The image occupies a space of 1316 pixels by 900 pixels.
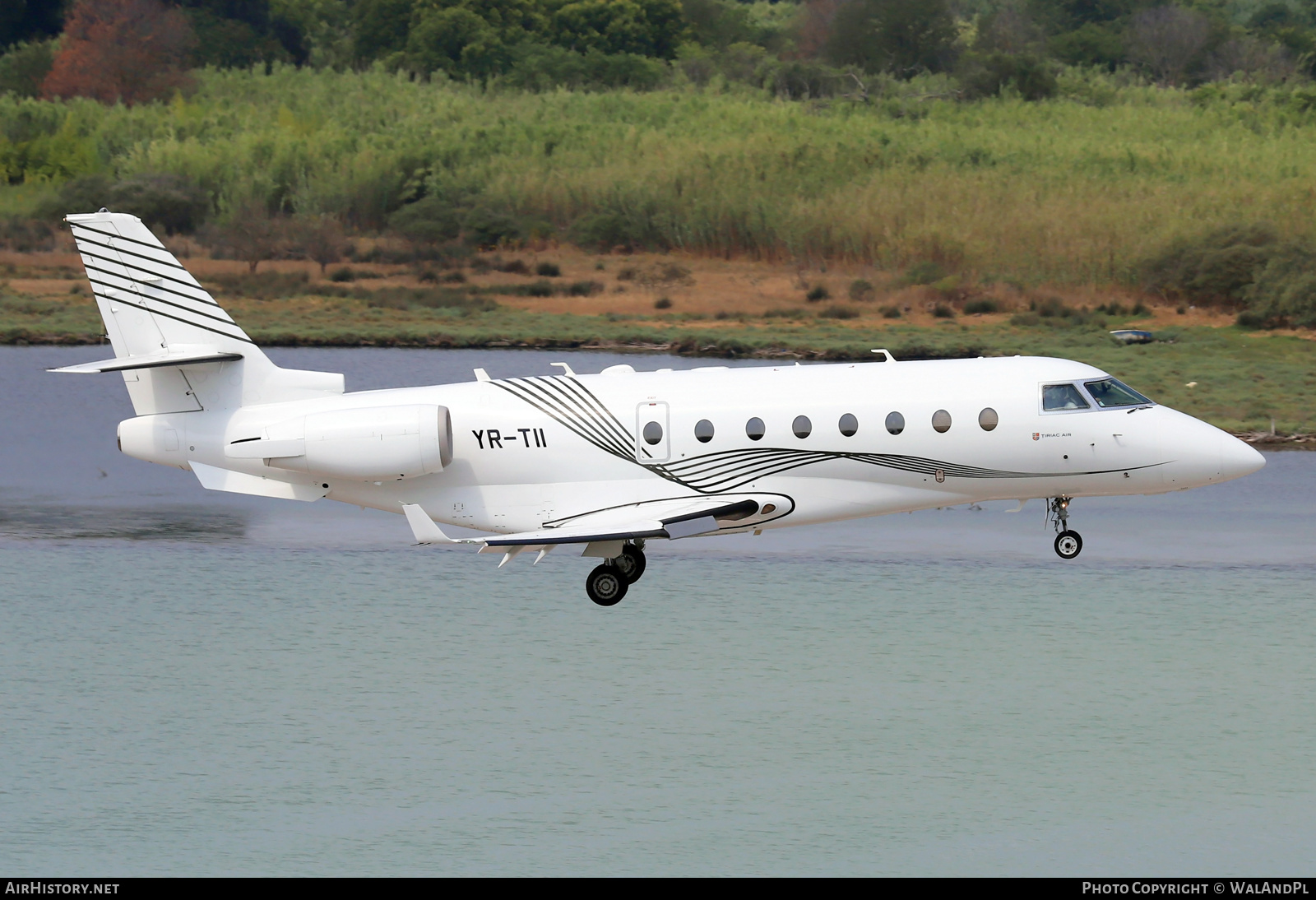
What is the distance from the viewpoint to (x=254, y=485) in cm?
2675

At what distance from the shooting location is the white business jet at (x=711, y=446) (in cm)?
2548

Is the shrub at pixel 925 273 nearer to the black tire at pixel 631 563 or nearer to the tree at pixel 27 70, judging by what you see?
the black tire at pixel 631 563

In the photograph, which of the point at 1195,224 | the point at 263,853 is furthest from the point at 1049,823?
the point at 1195,224

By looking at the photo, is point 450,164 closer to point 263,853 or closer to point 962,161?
point 962,161

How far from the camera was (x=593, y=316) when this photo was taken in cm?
5575

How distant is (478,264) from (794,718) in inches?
1728

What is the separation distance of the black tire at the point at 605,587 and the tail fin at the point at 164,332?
15.6 ft

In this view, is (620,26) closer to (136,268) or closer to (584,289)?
(584,289)

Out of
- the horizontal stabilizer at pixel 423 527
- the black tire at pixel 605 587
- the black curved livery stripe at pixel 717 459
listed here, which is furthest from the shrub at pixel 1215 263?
the horizontal stabilizer at pixel 423 527

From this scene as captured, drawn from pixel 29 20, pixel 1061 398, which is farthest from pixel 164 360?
pixel 29 20

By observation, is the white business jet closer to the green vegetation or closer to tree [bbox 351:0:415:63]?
the green vegetation

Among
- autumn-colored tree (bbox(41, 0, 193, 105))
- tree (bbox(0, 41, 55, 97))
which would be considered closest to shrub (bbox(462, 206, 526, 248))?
autumn-colored tree (bbox(41, 0, 193, 105))

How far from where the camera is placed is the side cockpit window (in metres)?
25.7

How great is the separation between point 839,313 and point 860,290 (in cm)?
273
